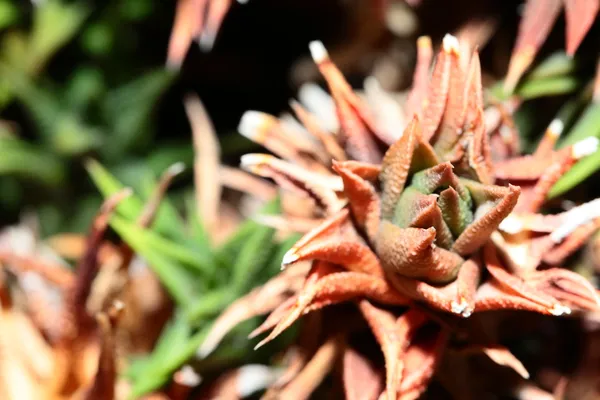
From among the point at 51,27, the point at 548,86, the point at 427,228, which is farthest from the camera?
the point at 51,27

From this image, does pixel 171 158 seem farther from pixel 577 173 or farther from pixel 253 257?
pixel 577 173

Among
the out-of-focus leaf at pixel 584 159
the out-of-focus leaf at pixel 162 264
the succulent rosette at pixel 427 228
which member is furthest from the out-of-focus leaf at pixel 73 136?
the out-of-focus leaf at pixel 584 159

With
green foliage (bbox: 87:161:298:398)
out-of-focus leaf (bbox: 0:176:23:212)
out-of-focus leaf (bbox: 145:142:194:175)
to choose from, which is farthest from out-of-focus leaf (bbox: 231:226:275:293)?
out-of-focus leaf (bbox: 0:176:23:212)

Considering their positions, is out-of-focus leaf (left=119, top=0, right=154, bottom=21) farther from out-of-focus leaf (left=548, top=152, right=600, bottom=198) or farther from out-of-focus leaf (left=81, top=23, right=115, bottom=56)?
out-of-focus leaf (left=548, top=152, right=600, bottom=198)

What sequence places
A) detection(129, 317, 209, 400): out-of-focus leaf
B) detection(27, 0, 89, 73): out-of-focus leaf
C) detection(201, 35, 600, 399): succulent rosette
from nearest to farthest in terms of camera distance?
detection(201, 35, 600, 399): succulent rosette < detection(129, 317, 209, 400): out-of-focus leaf < detection(27, 0, 89, 73): out-of-focus leaf

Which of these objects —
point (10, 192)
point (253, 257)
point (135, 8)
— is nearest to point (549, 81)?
point (253, 257)

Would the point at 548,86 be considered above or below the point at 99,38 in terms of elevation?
below

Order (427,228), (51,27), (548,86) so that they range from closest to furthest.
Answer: (427,228), (548,86), (51,27)
